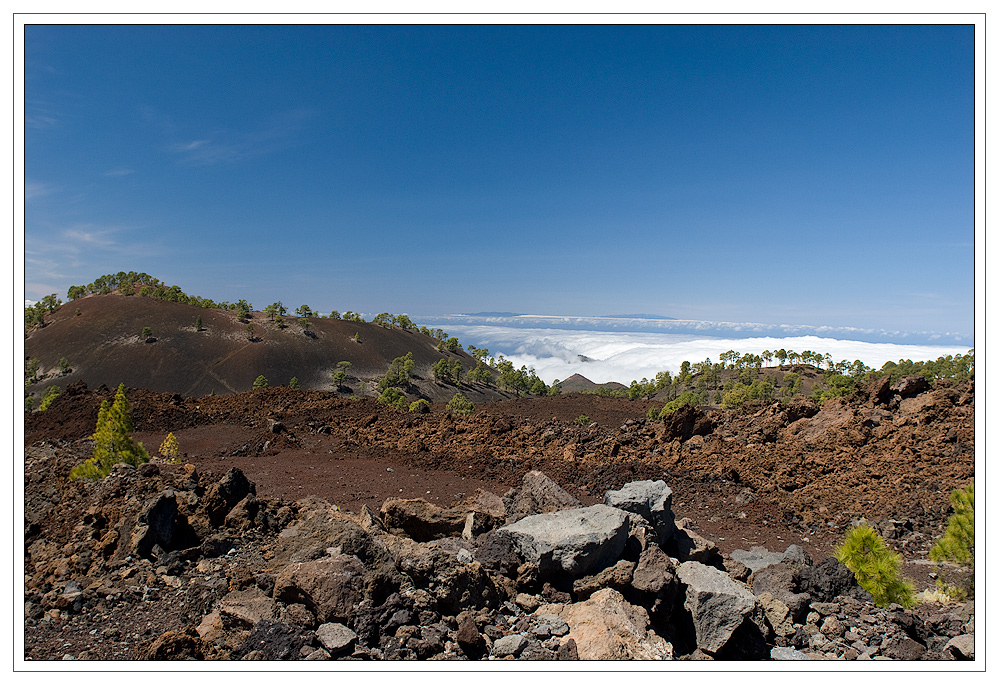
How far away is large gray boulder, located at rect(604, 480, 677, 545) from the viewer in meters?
8.23

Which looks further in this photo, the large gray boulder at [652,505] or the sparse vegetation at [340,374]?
the sparse vegetation at [340,374]

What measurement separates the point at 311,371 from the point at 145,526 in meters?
74.8

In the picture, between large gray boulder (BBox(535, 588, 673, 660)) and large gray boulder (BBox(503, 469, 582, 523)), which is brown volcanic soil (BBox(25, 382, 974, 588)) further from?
large gray boulder (BBox(535, 588, 673, 660))

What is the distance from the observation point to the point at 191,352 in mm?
73438

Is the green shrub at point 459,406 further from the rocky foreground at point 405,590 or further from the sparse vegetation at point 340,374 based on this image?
the sparse vegetation at point 340,374

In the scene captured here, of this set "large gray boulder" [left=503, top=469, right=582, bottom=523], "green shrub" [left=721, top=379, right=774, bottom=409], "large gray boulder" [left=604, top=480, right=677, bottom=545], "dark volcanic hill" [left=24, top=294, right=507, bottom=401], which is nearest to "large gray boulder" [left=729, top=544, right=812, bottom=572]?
"large gray boulder" [left=604, top=480, right=677, bottom=545]

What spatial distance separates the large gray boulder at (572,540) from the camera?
19.6 feet

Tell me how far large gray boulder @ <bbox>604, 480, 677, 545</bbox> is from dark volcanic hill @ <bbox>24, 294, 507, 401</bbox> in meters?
60.0

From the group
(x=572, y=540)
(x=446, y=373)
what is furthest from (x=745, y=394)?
→ (x=446, y=373)

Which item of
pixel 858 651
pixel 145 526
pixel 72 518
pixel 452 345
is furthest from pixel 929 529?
pixel 452 345

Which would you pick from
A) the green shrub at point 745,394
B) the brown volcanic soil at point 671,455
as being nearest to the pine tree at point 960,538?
the brown volcanic soil at point 671,455

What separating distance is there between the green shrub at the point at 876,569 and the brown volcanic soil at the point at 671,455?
3.84 metres

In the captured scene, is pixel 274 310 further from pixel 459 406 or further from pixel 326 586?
pixel 326 586
